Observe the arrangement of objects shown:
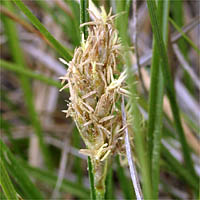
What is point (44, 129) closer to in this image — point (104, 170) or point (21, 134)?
point (21, 134)

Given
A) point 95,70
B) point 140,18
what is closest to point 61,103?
point 140,18

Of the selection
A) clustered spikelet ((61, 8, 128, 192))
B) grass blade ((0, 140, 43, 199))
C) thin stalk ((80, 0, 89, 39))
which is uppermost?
thin stalk ((80, 0, 89, 39))

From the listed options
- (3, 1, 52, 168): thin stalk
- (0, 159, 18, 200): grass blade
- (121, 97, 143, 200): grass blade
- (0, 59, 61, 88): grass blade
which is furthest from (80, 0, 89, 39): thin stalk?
(3, 1, 52, 168): thin stalk

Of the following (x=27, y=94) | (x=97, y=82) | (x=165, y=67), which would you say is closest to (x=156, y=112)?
(x=165, y=67)

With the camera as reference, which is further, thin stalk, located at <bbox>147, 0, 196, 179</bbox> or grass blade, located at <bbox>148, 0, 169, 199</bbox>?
grass blade, located at <bbox>148, 0, 169, 199</bbox>

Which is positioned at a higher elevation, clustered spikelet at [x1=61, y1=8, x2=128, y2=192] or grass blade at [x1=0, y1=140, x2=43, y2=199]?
clustered spikelet at [x1=61, y1=8, x2=128, y2=192]

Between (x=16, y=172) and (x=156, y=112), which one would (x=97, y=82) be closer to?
(x=156, y=112)

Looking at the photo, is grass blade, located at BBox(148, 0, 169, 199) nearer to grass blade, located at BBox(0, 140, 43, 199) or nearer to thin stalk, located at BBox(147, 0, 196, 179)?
thin stalk, located at BBox(147, 0, 196, 179)
